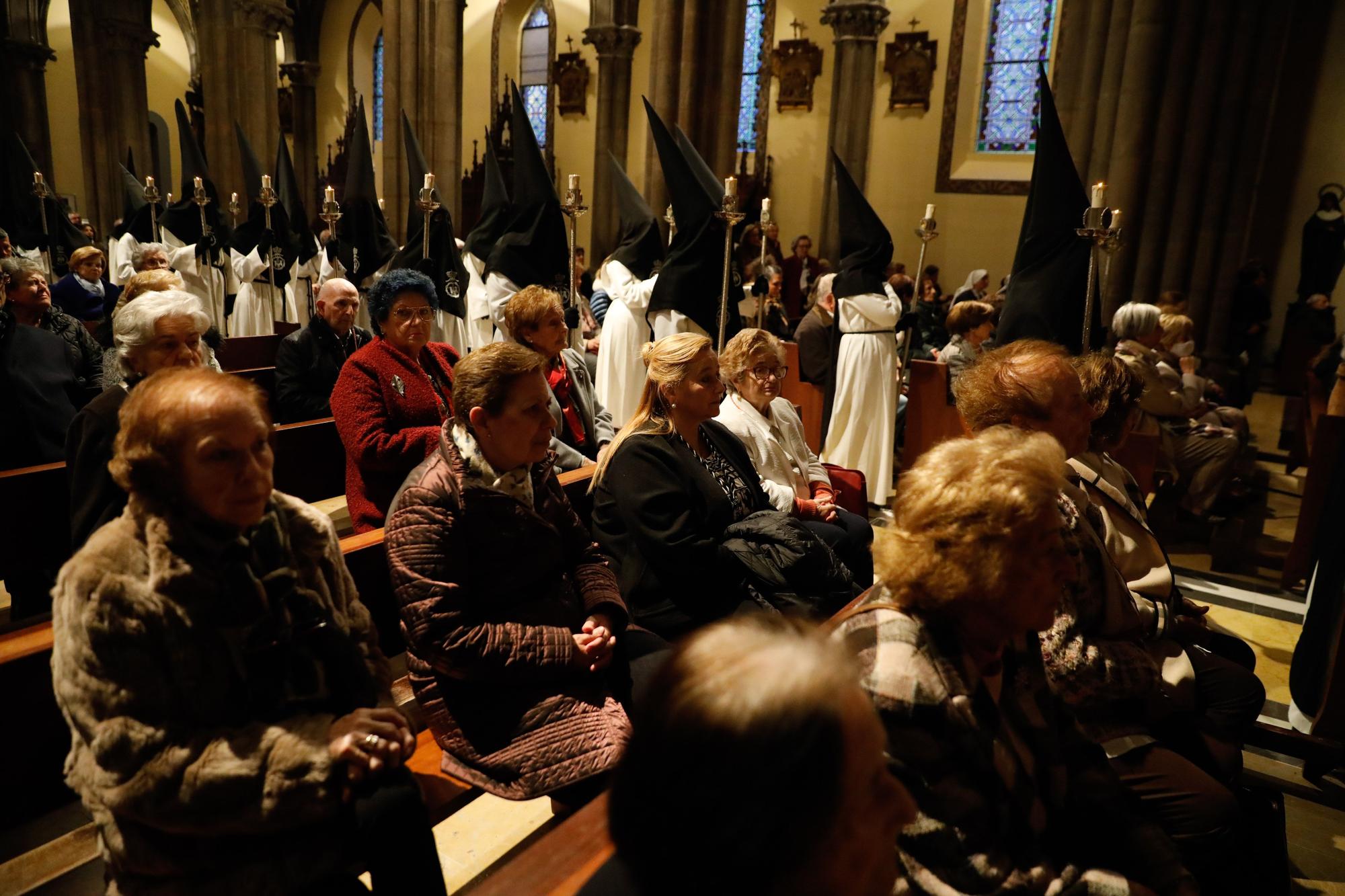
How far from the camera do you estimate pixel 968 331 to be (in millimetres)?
6438

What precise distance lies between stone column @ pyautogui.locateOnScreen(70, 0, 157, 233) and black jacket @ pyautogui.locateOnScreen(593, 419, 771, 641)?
1731cm

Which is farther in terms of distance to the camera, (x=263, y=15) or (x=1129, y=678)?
(x=263, y=15)

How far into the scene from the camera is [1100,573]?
2254 mm

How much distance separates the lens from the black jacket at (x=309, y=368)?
14.7ft

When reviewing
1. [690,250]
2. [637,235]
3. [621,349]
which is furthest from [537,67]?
[690,250]

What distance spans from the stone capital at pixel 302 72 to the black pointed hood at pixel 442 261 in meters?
17.7

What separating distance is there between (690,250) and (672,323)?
1.59 ft

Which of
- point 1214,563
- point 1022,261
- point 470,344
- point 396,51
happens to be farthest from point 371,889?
point 396,51

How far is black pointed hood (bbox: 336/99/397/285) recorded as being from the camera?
768 cm

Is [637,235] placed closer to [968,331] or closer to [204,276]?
[968,331]

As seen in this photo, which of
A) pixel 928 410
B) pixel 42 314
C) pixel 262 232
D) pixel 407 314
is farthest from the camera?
pixel 262 232

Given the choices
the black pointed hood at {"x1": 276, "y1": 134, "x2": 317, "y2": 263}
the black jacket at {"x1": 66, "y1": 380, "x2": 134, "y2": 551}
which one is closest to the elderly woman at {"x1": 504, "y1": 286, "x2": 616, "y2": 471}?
Answer: the black jacket at {"x1": 66, "y1": 380, "x2": 134, "y2": 551}

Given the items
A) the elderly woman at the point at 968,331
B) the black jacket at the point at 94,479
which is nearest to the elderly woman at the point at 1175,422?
the elderly woman at the point at 968,331

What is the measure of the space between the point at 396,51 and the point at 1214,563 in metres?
10.7
